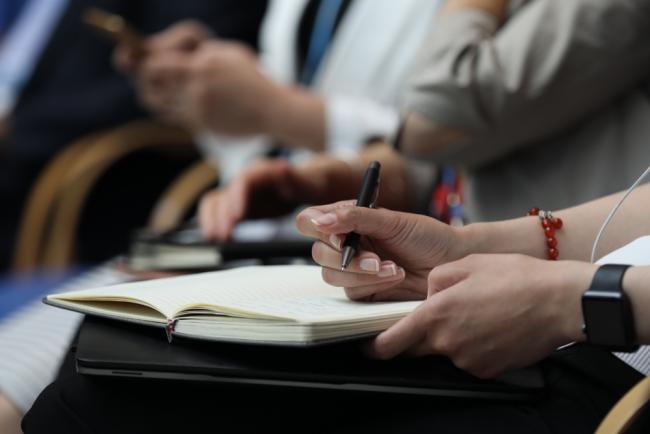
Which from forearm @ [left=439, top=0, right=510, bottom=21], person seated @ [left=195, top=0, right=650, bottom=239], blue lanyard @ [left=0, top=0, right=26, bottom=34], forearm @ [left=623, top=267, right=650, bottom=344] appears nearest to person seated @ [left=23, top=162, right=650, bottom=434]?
forearm @ [left=623, top=267, right=650, bottom=344]

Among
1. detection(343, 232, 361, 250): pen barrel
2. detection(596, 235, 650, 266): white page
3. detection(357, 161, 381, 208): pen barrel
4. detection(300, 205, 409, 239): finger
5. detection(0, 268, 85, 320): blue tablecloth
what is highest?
detection(357, 161, 381, 208): pen barrel

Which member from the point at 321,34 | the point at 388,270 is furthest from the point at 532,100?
the point at 321,34

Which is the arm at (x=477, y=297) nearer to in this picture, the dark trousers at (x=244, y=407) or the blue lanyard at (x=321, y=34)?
the dark trousers at (x=244, y=407)

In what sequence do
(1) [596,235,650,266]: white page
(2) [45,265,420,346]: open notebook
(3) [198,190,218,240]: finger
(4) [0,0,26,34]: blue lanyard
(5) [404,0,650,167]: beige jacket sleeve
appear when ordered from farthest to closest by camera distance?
1. (4) [0,0,26,34]: blue lanyard
2. (3) [198,190,218,240]: finger
3. (5) [404,0,650,167]: beige jacket sleeve
4. (1) [596,235,650,266]: white page
5. (2) [45,265,420,346]: open notebook

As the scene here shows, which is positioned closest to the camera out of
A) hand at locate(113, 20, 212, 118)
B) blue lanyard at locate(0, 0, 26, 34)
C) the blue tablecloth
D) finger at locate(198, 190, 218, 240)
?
finger at locate(198, 190, 218, 240)

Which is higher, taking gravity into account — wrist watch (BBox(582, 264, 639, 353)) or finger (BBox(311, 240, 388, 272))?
finger (BBox(311, 240, 388, 272))

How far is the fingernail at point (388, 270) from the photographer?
0.63 meters

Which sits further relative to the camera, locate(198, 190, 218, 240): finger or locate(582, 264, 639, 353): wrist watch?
locate(198, 190, 218, 240): finger

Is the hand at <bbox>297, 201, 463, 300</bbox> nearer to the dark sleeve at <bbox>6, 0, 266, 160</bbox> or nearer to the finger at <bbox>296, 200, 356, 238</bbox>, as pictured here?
the finger at <bbox>296, 200, 356, 238</bbox>

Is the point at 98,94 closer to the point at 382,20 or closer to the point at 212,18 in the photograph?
the point at 212,18

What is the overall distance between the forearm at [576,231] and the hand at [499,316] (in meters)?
0.11

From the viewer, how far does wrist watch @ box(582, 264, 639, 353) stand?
549 millimetres

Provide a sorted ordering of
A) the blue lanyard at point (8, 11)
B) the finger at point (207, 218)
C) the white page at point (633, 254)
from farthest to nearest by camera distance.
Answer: the blue lanyard at point (8, 11) → the finger at point (207, 218) → the white page at point (633, 254)

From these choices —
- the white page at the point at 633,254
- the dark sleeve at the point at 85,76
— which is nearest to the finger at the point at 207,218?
the white page at the point at 633,254
